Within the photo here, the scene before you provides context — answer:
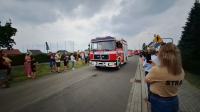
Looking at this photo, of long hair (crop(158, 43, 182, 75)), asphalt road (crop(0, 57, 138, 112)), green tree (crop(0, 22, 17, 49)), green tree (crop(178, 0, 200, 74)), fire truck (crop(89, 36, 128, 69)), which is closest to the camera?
long hair (crop(158, 43, 182, 75))

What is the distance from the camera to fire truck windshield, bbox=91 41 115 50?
22172 millimetres

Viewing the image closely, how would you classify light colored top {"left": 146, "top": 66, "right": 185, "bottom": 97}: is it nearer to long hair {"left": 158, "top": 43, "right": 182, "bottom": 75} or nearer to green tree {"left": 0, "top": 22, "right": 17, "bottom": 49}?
long hair {"left": 158, "top": 43, "right": 182, "bottom": 75}

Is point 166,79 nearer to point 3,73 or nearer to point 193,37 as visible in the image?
point 3,73

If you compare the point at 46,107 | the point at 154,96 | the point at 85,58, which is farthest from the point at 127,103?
the point at 85,58

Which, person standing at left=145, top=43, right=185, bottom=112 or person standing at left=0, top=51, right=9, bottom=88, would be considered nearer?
person standing at left=145, top=43, right=185, bottom=112

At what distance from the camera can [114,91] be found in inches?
446

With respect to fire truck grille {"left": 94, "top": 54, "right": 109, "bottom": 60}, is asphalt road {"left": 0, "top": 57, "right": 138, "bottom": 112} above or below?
below

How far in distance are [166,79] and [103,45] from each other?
1903 centimetres

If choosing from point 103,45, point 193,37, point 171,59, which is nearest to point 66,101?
point 171,59

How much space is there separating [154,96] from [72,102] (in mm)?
5673

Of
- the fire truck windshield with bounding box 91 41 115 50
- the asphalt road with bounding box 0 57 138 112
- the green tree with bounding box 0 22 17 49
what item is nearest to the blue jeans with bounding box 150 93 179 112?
the asphalt road with bounding box 0 57 138 112

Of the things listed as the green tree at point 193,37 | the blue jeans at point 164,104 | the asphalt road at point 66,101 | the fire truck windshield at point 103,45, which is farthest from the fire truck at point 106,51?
the blue jeans at point 164,104

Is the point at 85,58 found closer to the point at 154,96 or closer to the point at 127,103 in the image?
the point at 127,103

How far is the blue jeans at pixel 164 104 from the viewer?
3572 millimetres
